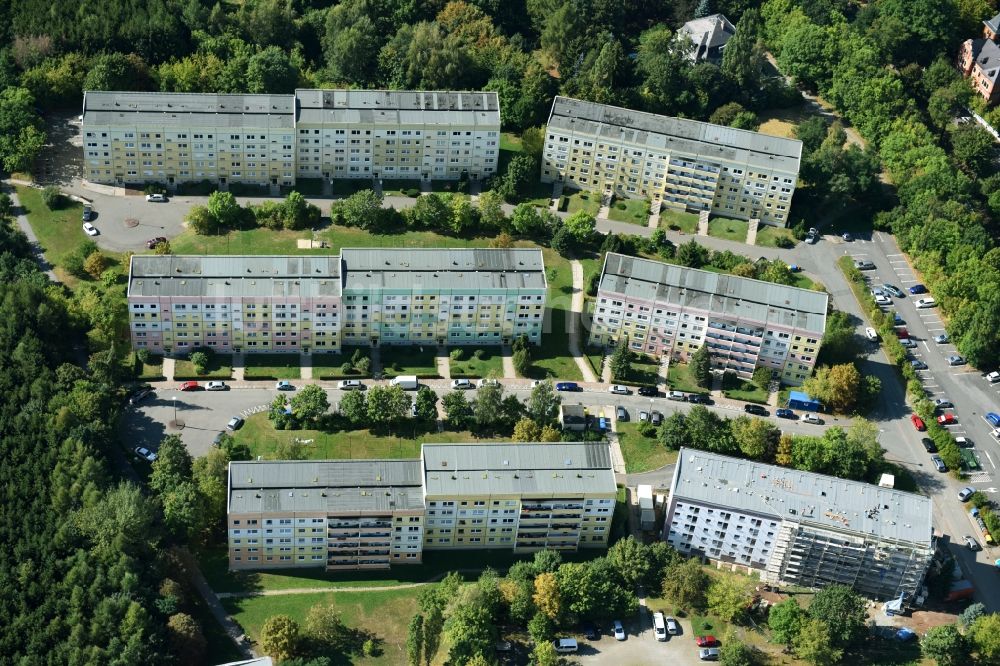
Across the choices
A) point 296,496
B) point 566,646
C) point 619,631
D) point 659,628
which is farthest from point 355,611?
point 659,628

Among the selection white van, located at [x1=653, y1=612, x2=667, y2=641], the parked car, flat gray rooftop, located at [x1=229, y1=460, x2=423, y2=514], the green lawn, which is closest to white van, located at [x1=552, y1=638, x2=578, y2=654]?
the parked car

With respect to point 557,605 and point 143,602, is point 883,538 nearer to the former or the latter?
point 557,605

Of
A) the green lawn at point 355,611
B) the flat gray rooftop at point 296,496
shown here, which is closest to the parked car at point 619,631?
the green lawn at point 355,611

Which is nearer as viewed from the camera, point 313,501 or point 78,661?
point 78,661

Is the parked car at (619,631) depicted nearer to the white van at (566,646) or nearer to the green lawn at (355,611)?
the white van at (566,646)

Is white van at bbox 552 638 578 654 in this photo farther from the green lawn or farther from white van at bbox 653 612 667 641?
the green lawn

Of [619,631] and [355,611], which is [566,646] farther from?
[355,611]

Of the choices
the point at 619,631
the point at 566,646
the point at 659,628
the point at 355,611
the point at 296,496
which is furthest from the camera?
the point at 296,496

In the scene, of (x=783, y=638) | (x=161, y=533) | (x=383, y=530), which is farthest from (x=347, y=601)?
(x=783, y=638)
